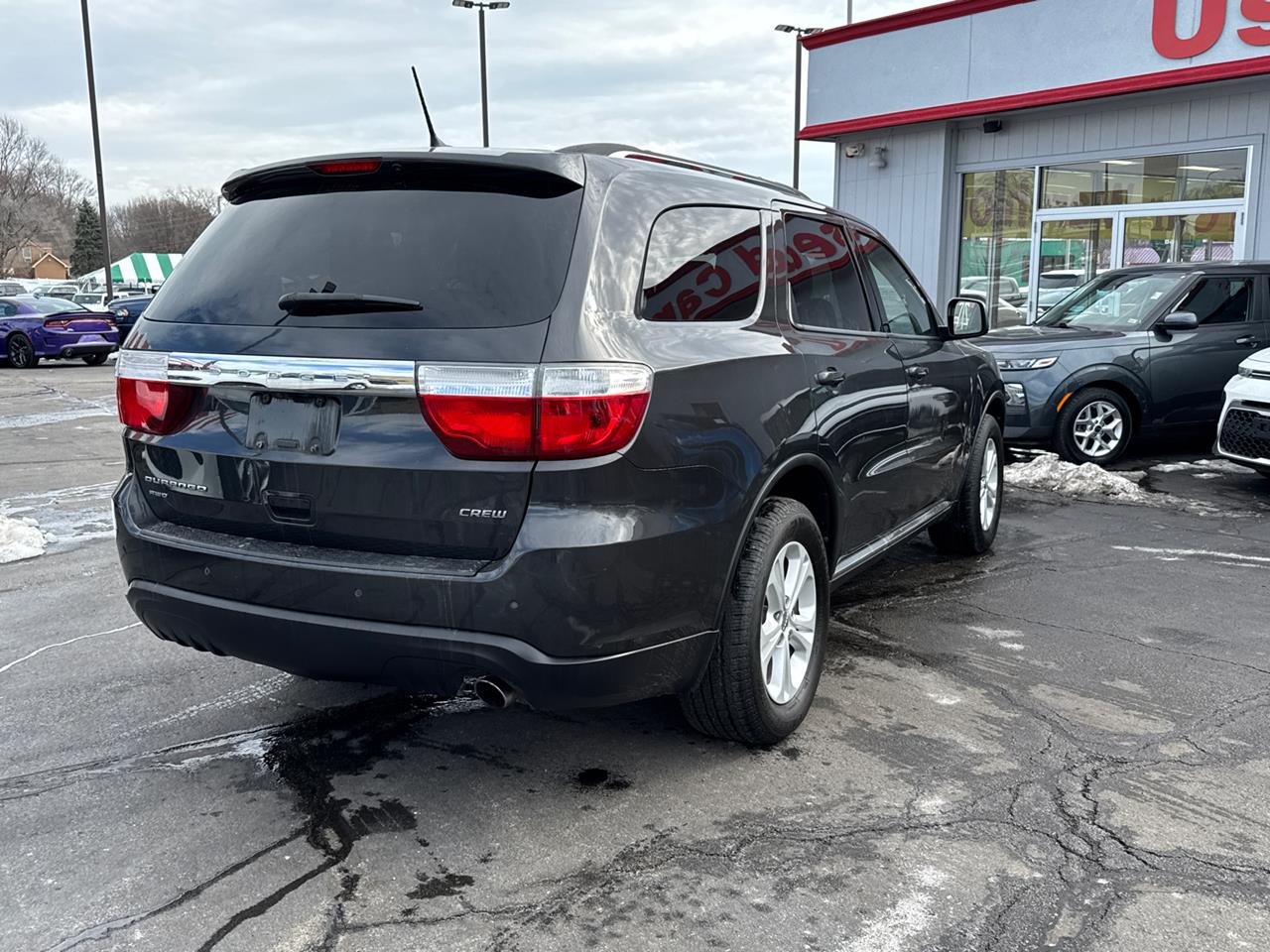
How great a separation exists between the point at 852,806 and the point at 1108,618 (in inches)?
95.8

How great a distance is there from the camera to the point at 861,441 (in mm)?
4191

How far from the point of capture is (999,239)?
15672mm

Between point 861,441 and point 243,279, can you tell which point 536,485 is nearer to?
point 243,279

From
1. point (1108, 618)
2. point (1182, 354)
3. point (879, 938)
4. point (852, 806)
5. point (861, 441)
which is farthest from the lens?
point (1182, 354)

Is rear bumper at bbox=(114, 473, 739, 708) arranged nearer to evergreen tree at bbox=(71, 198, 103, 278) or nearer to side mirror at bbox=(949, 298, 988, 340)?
side mirror at bbox=(949, 298, 988, 340)

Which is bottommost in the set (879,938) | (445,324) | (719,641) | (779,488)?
(879,938)

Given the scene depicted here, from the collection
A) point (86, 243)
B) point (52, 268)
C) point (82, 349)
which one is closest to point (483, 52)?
point (82, 349)

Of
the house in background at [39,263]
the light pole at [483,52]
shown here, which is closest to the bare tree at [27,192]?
the house in background at [39,263]

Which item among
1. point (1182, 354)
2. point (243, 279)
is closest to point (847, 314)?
point (243, 279)

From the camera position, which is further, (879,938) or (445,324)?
(445,324)

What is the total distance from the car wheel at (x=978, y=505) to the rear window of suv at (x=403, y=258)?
3.54m

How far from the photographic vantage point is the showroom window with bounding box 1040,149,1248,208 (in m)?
13.2

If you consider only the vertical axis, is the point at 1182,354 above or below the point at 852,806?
above

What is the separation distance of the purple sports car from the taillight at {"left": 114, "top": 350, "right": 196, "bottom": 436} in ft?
66.7
